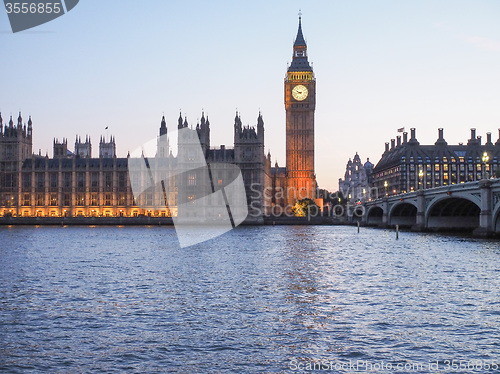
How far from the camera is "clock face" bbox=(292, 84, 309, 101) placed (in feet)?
555

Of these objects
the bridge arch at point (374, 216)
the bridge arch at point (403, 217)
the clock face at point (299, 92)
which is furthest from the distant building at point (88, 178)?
the bridge arch at point (403, 217)

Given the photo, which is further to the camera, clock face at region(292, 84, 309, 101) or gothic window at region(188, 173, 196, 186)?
clock face at region(292, 84, 309, 101)

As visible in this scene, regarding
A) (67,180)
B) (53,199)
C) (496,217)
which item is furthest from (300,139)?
(496,217)

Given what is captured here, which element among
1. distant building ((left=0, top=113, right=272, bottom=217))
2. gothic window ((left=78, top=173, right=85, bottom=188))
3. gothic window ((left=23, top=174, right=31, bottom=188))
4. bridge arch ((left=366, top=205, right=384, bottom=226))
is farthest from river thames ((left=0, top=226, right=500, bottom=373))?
gothic window ((left=23, top=174, right=31, bottom=188))

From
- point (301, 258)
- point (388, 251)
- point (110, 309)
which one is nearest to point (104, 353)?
point (110, 309)

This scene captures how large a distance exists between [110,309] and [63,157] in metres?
143

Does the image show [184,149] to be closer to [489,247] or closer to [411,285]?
[489,247]

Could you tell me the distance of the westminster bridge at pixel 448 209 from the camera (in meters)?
61.2

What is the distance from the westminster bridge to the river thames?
23390 mm

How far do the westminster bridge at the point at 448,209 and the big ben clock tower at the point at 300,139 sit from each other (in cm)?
3108

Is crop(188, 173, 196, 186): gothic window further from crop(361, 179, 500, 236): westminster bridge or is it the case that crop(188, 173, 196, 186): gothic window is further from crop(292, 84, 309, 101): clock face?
crop(292, 84, 309, 101): clock face

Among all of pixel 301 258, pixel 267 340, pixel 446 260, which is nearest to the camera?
pixel 267 340

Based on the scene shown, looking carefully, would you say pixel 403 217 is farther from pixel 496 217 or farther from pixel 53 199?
pixel 53 199

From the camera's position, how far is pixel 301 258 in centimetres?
4622
